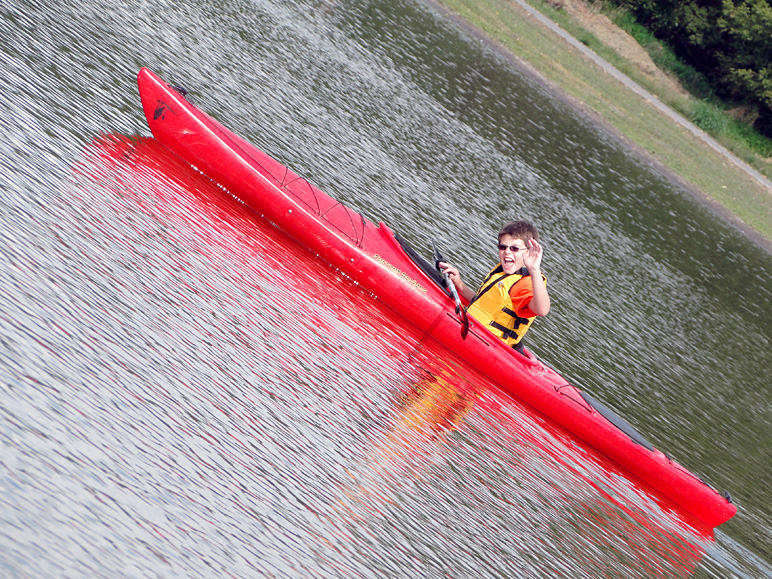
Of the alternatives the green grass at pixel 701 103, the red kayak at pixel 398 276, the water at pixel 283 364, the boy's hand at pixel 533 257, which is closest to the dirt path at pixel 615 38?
the green grass at pixel 701 103

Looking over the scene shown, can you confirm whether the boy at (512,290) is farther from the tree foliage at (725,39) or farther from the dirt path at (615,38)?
the tree foliage at (725,39)

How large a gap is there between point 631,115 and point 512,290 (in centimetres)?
1695

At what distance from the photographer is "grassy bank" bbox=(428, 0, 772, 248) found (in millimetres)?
21094

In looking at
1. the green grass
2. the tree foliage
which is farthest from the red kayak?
the tree foliage

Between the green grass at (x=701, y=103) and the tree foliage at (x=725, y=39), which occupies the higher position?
the tree foliage at (x=725, y=39)

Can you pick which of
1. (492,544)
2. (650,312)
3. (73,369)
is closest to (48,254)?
(73,369)

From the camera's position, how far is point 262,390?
17.9 ft

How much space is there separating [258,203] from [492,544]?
413 centimetres

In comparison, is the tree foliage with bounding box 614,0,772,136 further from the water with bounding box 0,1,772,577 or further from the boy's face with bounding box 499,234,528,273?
the boy's face with bounding box 499,234,528,273

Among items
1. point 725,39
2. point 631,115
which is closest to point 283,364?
point 631,115

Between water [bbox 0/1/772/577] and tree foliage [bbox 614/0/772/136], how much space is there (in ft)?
62.3

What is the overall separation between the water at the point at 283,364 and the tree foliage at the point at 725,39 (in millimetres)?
18994

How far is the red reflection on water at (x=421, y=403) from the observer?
6047 millimetres

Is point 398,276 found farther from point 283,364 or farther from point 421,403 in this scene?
point 283,364
